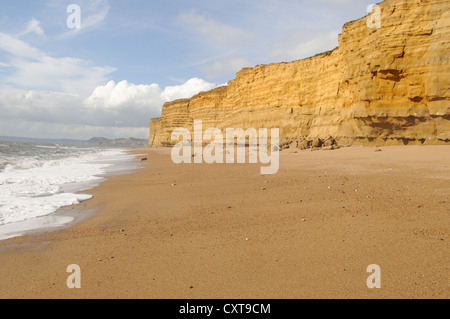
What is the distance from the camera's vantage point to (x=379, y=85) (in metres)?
13.8

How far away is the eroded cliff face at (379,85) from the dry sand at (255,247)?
27.8 feet

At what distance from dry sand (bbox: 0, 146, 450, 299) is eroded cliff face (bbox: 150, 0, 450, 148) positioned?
8462mm

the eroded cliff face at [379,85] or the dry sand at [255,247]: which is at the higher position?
the eroded cliff face at [379,85]

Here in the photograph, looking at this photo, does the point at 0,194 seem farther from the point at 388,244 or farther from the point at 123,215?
the point at 388,244

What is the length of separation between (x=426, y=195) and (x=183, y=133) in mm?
45268

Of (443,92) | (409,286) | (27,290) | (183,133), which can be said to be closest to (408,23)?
(443,92)

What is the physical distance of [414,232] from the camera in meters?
3.09

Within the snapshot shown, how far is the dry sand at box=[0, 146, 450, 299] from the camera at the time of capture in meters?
2.30

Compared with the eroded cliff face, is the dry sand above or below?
below

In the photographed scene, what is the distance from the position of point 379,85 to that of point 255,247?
44.7 ft

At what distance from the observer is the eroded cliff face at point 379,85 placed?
11.7 m

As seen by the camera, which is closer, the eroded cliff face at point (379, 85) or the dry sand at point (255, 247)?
the dry sand at point (255, 247)

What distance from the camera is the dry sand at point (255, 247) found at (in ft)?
7.55

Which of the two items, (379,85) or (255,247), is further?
(379,85)
